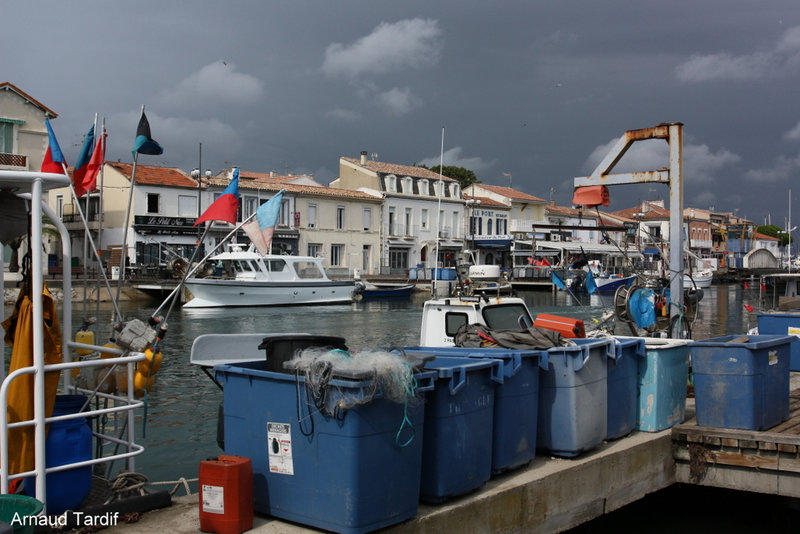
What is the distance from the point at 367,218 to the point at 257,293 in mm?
23115

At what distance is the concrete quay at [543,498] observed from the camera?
5.00 m

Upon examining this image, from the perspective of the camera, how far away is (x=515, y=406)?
604 cm

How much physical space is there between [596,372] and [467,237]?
6097cm

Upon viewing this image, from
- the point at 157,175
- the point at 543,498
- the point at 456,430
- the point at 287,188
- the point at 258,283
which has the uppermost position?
the point at 157,175

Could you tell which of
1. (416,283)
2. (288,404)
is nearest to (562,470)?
(288,404)

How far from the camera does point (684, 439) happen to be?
7688 mm

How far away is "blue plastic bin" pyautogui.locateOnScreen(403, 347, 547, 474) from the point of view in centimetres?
591

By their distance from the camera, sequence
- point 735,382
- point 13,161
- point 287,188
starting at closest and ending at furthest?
1. point 735,382
2. point 13,161
3. point 287,188

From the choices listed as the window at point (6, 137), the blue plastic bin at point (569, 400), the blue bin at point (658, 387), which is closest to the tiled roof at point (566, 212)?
the window at point (6, 137)

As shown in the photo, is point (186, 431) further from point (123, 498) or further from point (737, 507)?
point (737, 507)

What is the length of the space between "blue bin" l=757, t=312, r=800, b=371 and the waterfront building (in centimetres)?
4961

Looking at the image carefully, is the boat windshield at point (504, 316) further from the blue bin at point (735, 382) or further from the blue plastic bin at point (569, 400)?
the blue plastic bin at point (569, 400)

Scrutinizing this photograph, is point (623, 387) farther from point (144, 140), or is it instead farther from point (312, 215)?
point (312, 215)

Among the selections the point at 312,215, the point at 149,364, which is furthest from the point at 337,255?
the point at 149,364
